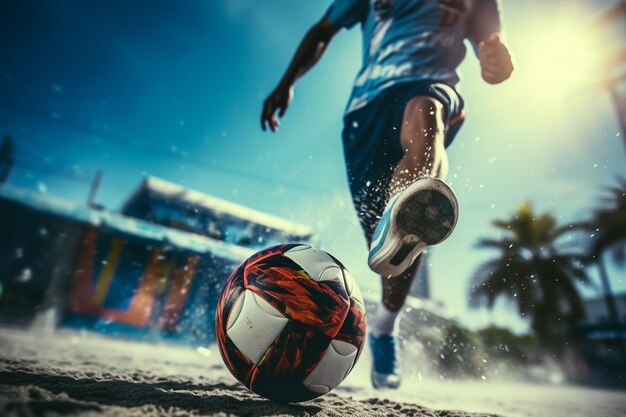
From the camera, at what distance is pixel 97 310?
686 cm

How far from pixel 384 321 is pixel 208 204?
6074 millimetres

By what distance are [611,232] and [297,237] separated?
13817 mm

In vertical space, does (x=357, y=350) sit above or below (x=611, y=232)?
below

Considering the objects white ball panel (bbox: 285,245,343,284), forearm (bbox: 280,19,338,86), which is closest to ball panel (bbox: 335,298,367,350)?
white ball panel (bbox: 285,245,343,284)

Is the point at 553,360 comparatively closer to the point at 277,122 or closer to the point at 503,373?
the point at 503,373

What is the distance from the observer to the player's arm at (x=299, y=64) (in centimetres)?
267

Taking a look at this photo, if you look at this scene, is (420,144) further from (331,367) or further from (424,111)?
(331,367)

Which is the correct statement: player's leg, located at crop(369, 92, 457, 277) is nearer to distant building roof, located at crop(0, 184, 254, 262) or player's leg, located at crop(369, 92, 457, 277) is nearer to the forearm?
the forearm

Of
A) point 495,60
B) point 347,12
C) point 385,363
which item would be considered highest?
point 347,12

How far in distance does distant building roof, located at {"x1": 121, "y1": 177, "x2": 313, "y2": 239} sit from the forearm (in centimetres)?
171

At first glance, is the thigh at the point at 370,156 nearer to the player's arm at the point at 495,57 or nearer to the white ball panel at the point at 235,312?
the player's arm at the point at 495,57

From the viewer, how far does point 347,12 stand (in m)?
2.55

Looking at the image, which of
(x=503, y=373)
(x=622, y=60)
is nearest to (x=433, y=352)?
(x=503, y=373)

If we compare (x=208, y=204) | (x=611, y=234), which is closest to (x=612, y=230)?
(x=611, y=234)
